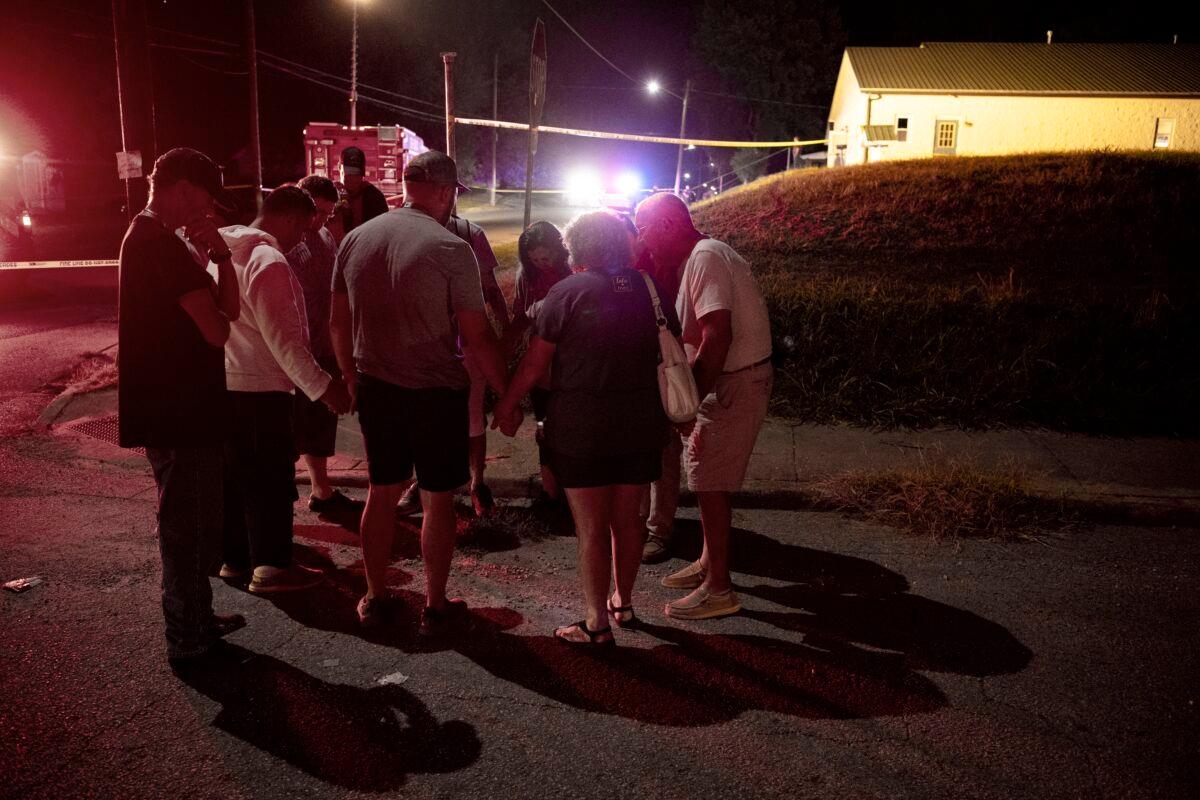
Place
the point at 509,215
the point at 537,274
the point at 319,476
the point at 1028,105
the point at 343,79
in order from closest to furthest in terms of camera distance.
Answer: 1. the point at 537,274
2. the point at 319,476
3. the point at 1028,105
4. the point at 343,79
5. the point at 509,215

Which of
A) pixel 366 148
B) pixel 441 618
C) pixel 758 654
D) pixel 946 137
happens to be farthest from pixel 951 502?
pixel 946 137

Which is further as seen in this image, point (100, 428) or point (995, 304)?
point (995, 304)

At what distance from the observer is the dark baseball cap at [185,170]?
3391 mm

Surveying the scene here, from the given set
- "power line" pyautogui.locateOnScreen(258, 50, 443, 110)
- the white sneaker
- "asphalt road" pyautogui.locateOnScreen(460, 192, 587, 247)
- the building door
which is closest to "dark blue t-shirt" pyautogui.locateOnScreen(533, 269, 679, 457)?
the white sneaker

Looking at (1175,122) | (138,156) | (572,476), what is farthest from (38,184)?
(1175,122)

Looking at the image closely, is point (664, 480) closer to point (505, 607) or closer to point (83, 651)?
point (505, 607)

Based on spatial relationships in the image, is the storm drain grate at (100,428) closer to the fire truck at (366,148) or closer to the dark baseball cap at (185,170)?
the dark baseball cap at (185,170)

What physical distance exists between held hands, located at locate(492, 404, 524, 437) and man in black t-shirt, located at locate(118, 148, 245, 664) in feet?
3.65

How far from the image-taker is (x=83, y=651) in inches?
147

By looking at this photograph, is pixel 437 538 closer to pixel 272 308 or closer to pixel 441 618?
pixel 441 618

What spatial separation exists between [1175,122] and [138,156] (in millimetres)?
30536

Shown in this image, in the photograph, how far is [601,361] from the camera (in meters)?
3.53

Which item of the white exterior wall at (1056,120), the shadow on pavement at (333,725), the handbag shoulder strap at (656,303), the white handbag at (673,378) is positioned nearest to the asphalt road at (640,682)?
the shadow on pavement at (333,725)

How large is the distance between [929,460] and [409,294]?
435 cm
